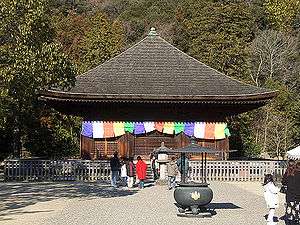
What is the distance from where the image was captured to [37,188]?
25438mm

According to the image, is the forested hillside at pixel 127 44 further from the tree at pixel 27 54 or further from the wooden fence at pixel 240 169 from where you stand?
A: the wooden fence at pixel 240 169

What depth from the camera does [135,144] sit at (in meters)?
35.9

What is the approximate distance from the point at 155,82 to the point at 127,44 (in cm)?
3998

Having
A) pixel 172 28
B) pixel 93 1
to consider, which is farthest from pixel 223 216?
pixel 93 1

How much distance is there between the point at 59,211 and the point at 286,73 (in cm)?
5165

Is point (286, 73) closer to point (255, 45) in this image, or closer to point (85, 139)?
point (255, 45)

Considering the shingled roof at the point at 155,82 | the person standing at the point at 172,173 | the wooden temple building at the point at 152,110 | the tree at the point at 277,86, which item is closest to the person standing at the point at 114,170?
the person standing at the point at 172,173

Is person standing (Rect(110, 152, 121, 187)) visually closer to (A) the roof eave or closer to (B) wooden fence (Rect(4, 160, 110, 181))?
(B) wooden fence (Rect(4, 160, 110, 181))

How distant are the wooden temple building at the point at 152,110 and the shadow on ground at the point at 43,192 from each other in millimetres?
6735

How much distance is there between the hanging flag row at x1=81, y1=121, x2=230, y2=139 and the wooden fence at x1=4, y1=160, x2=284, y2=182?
3578mm

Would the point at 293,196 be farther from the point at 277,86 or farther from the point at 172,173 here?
the point at 277,86

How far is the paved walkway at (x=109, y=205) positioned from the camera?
15617 mm

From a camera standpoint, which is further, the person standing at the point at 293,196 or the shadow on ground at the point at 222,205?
the shadow on ground at the point at 222,205

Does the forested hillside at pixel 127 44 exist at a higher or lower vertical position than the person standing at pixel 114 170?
higher
